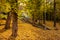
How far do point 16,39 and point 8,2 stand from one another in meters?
3.03

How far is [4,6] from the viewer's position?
10883 mm

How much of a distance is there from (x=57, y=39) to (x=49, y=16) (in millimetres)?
18189

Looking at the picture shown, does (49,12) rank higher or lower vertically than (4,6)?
lower

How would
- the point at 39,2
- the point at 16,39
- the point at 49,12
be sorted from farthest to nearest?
the point at 49,12 → the point at 39,2 → the point at 16,39

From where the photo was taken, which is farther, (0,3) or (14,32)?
(14,32)

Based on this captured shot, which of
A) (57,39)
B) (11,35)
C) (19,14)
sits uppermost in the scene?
(19,14)

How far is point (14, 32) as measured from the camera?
12211 mm

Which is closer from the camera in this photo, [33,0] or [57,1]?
[33,0]

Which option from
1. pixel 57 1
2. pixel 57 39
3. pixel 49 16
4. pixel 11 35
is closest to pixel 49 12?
pixel 49 16

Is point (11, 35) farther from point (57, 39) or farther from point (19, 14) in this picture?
point (57, 39)

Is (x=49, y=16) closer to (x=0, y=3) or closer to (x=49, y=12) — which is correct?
(x=49, y=12)

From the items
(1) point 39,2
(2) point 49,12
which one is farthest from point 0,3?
(2) point 49,12

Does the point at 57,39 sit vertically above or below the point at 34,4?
below

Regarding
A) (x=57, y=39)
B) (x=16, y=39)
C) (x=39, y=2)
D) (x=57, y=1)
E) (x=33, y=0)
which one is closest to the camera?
(x=16, y=39)
